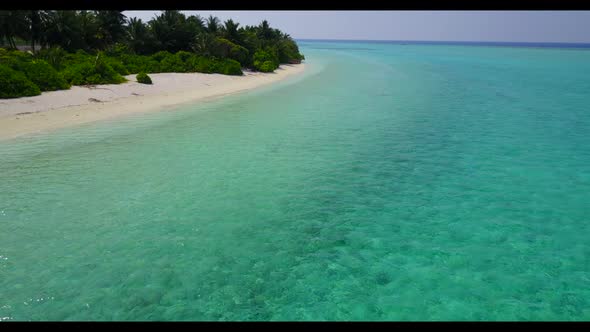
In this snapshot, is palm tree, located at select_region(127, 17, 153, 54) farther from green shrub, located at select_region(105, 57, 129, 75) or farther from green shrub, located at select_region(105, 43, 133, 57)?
green shrub, located at select_region(105, 57, 129, 75)

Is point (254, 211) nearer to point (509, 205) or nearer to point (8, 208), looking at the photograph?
point (8, 208)

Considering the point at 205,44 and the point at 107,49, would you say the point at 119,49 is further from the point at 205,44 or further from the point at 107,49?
the point at 205,44

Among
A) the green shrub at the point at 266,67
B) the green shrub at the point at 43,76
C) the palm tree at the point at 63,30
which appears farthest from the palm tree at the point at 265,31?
the green shrub at the point at 43,76

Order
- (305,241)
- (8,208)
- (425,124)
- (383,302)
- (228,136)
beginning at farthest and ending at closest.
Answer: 1. (425,124)
2. (228,136)
3. (8,208)
4. (305,241)
5. (383,302)

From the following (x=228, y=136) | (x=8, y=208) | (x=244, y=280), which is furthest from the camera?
(x=228, y=136)

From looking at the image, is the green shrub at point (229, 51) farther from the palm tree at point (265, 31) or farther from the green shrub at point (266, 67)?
the palm tree at point (265, 31)

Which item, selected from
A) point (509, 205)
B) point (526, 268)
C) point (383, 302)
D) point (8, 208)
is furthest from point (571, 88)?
point (8, 208)

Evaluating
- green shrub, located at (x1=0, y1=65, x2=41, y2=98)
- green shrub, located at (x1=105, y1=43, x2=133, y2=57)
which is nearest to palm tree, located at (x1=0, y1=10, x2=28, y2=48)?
green shrub, located at (x1=105, y1=43, x2=133, y2=57)
